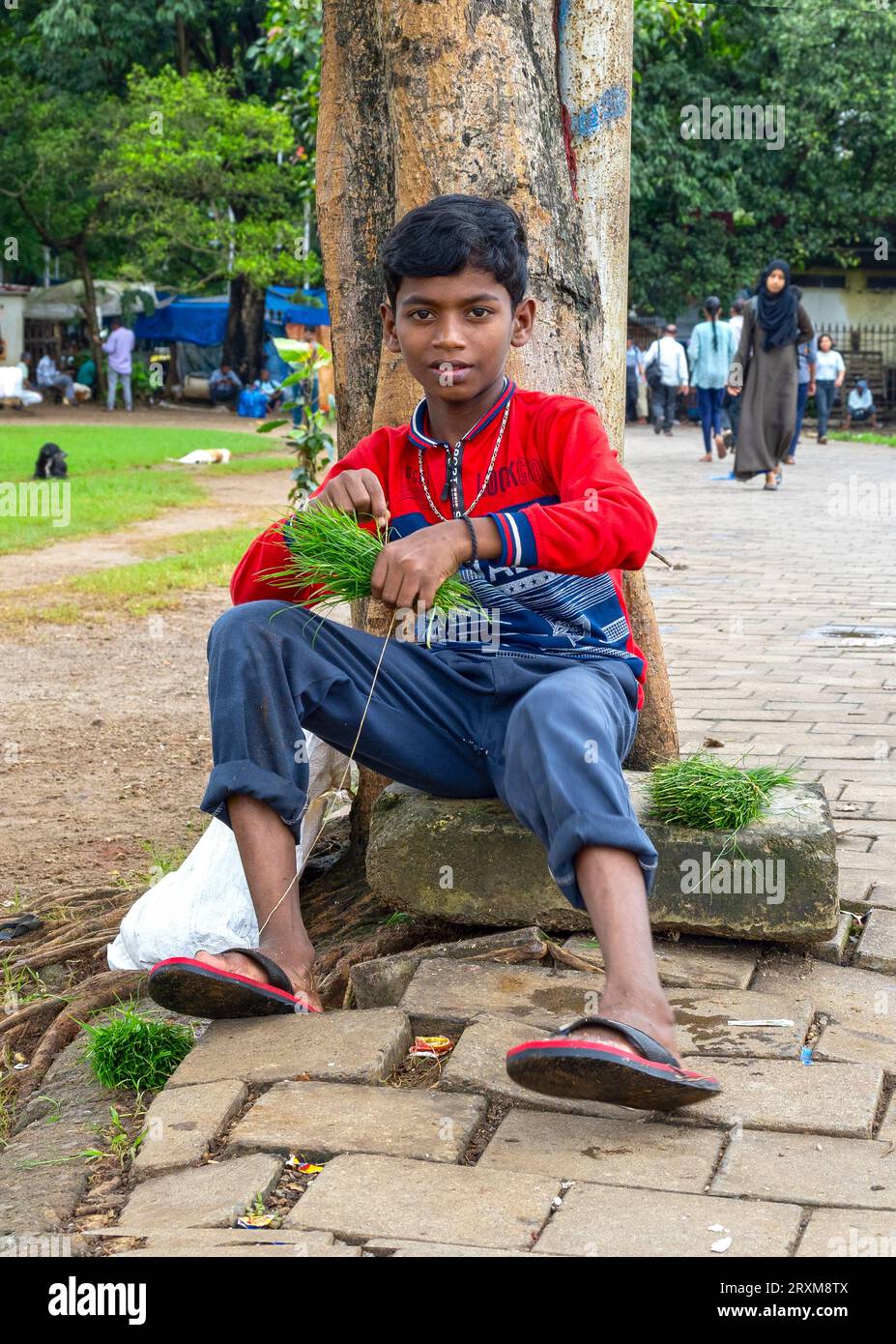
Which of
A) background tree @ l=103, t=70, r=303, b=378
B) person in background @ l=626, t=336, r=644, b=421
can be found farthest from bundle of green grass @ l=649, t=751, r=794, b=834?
person in background @ l=626, t=336, r=644, b=421

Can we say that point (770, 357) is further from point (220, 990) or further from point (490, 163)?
point (220, 990)

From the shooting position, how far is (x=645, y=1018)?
8.21 feet

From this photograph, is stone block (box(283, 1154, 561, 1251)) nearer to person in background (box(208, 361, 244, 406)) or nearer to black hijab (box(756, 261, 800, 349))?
black hijab (box(756, 261, 800, 349))

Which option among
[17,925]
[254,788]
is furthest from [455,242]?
[17,925]

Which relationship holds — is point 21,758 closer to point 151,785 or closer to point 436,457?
point 151,785

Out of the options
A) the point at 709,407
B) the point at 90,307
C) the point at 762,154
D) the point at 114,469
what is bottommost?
the point at 114,469

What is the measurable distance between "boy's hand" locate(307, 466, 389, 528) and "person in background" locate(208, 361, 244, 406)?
32.5m

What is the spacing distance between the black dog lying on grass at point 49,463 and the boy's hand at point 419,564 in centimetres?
1417

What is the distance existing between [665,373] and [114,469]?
1087 cm

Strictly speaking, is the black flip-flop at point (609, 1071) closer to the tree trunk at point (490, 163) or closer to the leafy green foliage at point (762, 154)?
the tree trunk at point (490, 163)

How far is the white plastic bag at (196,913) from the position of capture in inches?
140

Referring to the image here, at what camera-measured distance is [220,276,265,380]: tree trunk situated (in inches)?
1405

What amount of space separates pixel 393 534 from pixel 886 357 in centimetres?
3363

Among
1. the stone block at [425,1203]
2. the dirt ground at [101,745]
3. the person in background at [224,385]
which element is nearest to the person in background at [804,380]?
the dirt ground at [101,745]
